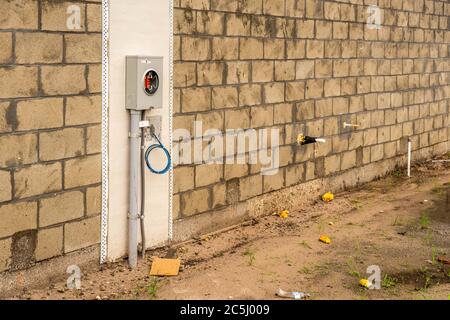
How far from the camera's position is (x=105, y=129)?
525 cm

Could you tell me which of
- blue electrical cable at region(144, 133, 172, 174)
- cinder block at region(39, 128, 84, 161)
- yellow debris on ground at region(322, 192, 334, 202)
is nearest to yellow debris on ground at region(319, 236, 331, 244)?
yellow debris on ground at region(322, 192, 334, 202)

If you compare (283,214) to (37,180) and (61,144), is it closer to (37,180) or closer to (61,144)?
(61,144)

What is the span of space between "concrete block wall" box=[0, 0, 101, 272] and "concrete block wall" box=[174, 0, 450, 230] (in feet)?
3.35

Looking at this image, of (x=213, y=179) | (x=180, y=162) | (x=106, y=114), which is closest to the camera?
(x=106, y=114)

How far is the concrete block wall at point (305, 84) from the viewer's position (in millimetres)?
6219

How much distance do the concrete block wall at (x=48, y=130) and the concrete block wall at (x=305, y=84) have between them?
1021mm

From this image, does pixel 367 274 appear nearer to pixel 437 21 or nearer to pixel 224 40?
pixel 224 40

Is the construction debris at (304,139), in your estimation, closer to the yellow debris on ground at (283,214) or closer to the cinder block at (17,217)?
the yellow debris on ground at (283,214)

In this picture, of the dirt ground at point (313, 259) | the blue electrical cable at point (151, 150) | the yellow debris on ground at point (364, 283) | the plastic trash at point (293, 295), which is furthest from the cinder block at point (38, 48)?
the yellow debris on ground at point (364, 283)

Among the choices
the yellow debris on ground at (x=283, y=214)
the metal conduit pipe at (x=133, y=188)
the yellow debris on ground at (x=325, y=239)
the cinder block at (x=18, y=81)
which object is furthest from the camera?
the yellow debris on ground at (x=283, y=214)

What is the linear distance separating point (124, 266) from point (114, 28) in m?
1.82

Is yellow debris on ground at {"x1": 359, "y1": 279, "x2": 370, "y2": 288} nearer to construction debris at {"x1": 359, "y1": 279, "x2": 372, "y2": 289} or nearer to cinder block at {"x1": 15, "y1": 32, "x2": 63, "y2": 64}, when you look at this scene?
construction debris at {"x1": 359, "y1": 279, "x2": 372, "y2": 289}
